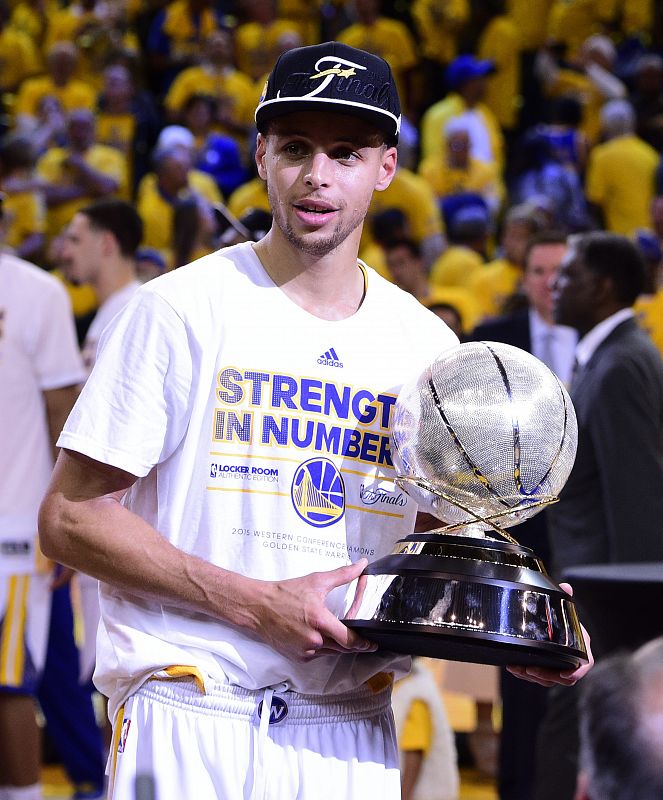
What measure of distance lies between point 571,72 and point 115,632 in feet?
36.8

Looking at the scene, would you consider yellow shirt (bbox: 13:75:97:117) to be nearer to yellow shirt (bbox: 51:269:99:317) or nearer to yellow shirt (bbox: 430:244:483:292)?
yellow shirt (bbox: 51:269:99:317)

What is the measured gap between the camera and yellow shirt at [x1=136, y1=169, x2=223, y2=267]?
10578 millimetres

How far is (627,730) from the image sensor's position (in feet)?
4.51

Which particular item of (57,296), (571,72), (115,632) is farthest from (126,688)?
(571,72)

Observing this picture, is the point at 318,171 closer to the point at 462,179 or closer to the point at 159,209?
the point at 159,209

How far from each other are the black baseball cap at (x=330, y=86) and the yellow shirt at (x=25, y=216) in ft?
29.3

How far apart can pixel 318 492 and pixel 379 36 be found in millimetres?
11249

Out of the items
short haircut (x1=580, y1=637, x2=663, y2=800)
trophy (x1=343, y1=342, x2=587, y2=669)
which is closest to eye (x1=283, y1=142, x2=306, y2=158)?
trophy (x1=343, y1=342, x2=587, y2=669)

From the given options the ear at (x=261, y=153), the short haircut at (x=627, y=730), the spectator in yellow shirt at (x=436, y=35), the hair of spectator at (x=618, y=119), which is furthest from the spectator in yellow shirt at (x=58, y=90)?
the short haircut at (x=627, y=730)

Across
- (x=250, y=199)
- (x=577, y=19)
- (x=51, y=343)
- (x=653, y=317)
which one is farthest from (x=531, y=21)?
(x=51, y=343)

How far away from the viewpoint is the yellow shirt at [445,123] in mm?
12086

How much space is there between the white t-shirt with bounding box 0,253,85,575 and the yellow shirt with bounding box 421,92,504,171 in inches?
296

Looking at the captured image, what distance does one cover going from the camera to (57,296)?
4.88 m

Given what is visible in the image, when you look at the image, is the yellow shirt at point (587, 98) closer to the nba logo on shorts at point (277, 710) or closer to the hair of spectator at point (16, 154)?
the hair of spectator at point (16, 154)
